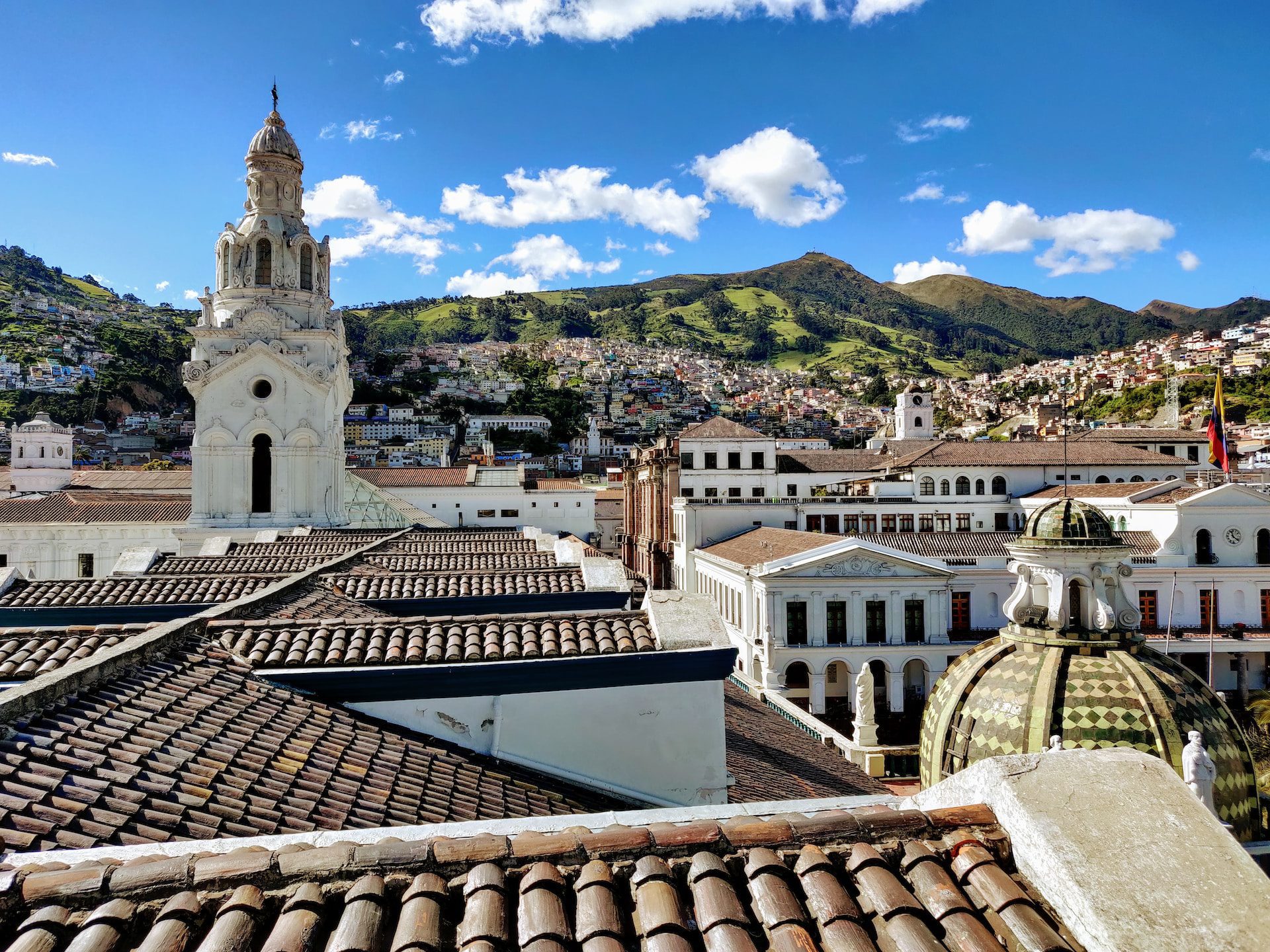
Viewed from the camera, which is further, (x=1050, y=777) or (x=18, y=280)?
(x=18, y=280)

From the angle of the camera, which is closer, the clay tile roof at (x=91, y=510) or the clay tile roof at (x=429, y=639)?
the clay tile roof at (x=429, y=639)

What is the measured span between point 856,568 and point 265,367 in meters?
22.7

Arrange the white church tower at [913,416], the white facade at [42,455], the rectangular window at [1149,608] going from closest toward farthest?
the rectangular window at [1149,608] → the white facade at [42,455] → the white church tower at [913,416]

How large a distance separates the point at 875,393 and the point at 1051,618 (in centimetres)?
19311

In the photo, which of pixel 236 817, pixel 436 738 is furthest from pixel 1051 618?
pixel 236 817

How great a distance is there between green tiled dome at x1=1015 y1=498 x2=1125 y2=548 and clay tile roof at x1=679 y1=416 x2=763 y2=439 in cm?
3596

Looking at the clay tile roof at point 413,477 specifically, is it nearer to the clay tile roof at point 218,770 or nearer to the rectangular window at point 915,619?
the rectangular window at point 915,619

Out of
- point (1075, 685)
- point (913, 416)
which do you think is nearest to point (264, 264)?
point (1075, 685)

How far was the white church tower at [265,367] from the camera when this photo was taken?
89.2 feet

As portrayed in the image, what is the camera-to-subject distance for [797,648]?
32.5m

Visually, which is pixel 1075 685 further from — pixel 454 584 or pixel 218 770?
pixel 218 770

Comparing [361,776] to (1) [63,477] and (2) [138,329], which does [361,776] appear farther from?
(2) [138,329]

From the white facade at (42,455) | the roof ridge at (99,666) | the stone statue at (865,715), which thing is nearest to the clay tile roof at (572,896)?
the roof ridge at (99,666)

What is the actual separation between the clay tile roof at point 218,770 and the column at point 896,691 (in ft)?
96.3
